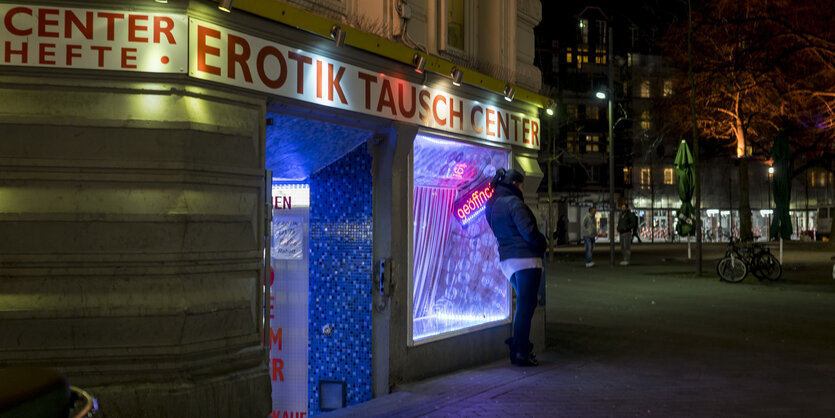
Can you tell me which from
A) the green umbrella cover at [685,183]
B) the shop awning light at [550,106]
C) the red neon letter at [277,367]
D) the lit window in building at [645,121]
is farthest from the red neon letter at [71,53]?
the lit window in building at [645,121]

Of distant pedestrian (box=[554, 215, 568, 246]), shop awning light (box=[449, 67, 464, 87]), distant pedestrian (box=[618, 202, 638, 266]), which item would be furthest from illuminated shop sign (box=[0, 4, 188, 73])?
distant pedestrian (box=[554, 215, 568, 246])

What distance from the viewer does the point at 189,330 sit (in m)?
5.51

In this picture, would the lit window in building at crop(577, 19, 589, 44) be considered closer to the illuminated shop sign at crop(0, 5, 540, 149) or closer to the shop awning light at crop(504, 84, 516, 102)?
the shop awning light at crop(504, 84, 516, 102)

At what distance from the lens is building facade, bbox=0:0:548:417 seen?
5246 millimetres

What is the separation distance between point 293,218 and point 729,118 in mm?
35152

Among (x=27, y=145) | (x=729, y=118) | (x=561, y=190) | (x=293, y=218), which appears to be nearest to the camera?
(x=27, y=145)

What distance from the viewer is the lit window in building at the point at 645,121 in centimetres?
6919

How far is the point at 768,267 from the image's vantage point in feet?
66.9

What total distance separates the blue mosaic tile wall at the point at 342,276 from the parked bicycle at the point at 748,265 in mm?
14721

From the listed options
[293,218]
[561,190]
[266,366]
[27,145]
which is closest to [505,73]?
[293,218]

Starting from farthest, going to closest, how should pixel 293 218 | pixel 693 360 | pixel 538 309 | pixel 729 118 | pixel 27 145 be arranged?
pixel 729 118 → pixel 538 309 → pixel 693 360 → pixel 293 218 → pixel 27 145

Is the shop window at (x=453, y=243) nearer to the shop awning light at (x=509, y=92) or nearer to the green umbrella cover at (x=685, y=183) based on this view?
the shop awning light at (x=509, y=92)

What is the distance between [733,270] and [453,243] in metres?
13.1

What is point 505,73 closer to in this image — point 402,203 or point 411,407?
point 402,203
